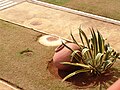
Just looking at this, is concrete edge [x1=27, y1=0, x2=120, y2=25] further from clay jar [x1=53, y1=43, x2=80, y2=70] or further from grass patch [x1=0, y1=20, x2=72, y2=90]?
clay jar [x1=53, y1=43, x2=80, y2=70]

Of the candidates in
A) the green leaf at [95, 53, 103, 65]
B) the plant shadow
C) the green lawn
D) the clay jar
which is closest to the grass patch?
the plant shadow

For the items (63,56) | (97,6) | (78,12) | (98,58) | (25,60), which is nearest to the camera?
(98,58)

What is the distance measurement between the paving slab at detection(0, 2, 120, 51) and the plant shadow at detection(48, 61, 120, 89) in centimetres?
161

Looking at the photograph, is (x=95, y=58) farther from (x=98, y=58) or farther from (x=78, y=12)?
(x=78, y=12)

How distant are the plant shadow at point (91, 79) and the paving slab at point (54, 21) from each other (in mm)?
1611

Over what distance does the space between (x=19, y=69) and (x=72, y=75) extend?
4.98ft

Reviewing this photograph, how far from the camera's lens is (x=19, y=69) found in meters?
6.77

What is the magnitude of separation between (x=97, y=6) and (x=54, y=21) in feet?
6.98

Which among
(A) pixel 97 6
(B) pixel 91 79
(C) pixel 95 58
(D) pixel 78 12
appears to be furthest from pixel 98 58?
(A) pixel 97 6

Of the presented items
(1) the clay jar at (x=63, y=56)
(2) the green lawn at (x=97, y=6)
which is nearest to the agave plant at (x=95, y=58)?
(1) the clay jar at (x=63, y=56)

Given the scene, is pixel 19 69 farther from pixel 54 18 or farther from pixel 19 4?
pixel 19 4

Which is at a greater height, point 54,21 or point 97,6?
point 97,6

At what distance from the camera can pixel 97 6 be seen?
1056 cm

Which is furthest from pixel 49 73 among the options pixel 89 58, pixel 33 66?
pixel 89 58
